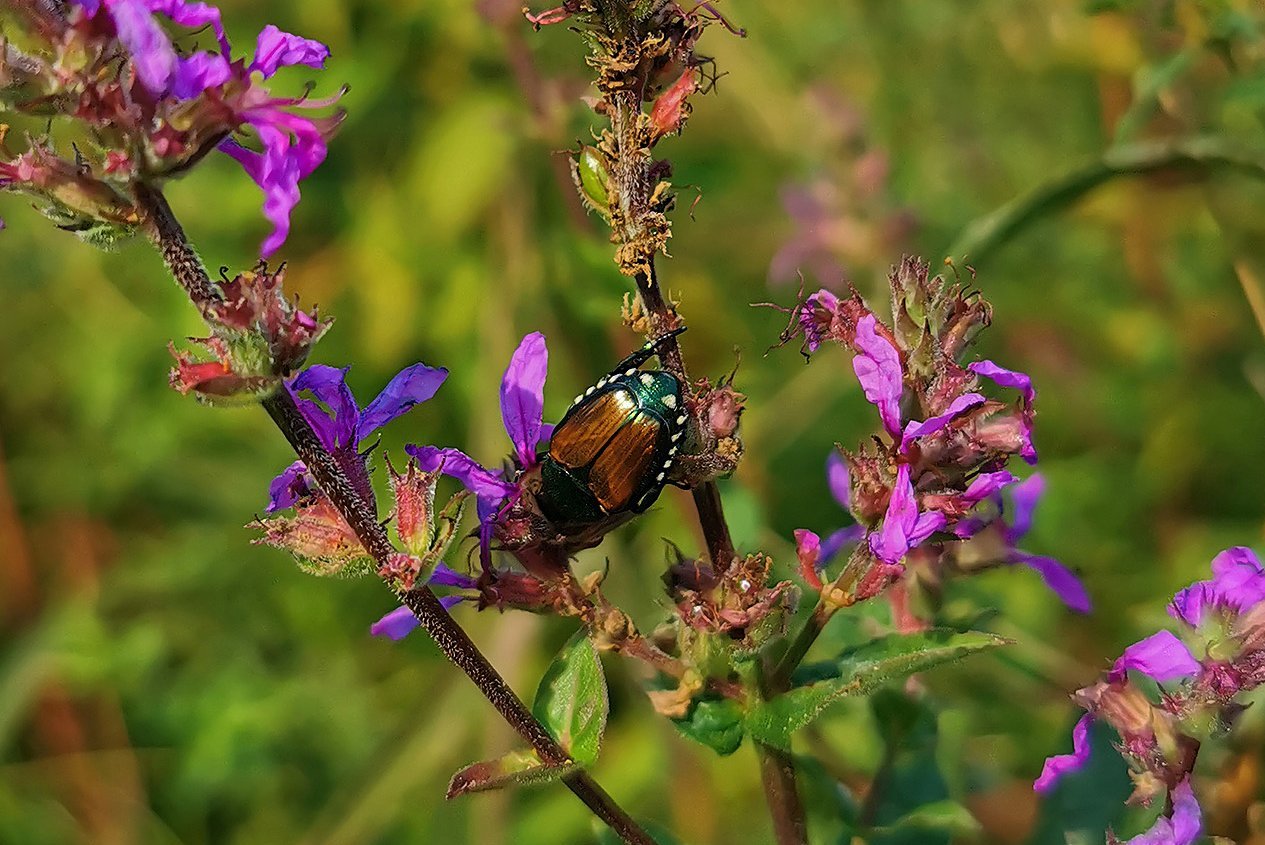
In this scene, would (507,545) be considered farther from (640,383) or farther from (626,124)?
(626,124)

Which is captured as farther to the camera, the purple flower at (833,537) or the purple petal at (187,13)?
the purple flower at (833,537)

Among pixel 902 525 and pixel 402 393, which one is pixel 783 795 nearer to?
pixel 902 525

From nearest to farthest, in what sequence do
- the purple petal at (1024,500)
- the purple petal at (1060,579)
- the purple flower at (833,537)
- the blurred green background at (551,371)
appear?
the purple flower at (833,537), the purple petal at (1060,579), the purple petal at (1024,500), the blurred green background at (551,371)

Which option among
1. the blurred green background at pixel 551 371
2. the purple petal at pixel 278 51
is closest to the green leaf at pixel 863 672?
the purple petal at pixel 278 51

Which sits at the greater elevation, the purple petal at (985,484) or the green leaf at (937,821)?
the purple petal at (985,484)

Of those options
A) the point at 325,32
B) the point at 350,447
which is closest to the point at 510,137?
the point at 325,32

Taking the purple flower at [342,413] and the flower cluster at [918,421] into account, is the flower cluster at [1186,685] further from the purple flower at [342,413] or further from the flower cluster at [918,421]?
the purple flower at [342,413]
